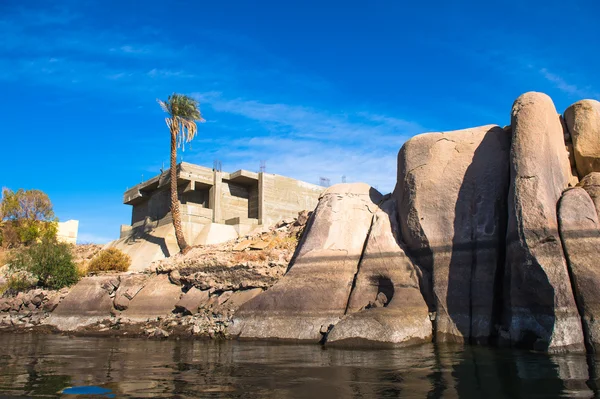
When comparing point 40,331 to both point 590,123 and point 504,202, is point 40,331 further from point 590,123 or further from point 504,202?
point 590,123

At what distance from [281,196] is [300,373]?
2766 centimetres

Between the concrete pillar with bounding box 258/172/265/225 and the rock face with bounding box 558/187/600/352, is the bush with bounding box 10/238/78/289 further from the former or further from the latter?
the rock face with bounding box 558/187/600/352

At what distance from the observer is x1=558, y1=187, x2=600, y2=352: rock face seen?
843 cm

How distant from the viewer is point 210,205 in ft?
107

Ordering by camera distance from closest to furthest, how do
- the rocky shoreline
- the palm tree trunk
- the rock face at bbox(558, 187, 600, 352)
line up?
the rock face at bbox(558, 187, 600, 352)
the rocky shoreline
the palm tree trunk

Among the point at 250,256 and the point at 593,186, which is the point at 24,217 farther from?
the point at 593,186

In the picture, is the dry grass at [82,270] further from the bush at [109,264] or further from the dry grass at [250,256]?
the dry grass at [250,256]

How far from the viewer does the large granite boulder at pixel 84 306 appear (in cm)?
→ 1694

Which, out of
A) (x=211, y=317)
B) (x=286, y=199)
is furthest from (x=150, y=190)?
(x=211, y=317)

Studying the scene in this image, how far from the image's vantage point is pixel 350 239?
547 inches

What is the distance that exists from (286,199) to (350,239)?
20785mm

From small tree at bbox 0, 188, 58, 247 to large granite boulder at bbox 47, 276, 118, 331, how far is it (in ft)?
61.5

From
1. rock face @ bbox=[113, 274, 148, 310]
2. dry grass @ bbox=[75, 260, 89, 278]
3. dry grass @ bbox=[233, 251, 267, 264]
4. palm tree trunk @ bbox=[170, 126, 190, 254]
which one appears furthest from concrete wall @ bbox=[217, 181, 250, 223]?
dry grass @ bbox=[233, 251, 267, 264]

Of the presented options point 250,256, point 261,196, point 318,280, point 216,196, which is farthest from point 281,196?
point 318,280
